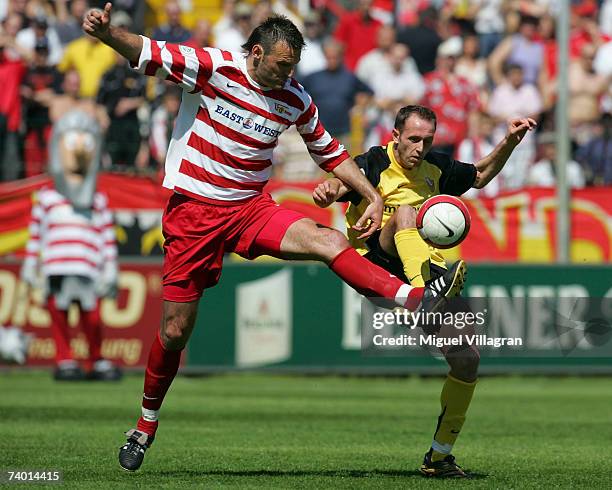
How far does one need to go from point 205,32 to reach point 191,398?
22.9 ft

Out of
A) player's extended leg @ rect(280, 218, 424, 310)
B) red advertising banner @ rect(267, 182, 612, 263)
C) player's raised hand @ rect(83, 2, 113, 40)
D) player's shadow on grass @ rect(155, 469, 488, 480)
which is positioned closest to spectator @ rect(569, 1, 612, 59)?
red advertising banner @ rect(267, 182, 612, 263)

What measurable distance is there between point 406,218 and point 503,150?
77 centimetres

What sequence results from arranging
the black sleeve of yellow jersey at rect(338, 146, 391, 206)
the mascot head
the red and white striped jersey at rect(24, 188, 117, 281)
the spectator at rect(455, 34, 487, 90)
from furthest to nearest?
1. the spectator at rect(455, 34, 487, 90)
2. the mascot head
3. the red and white striped jersey at rect(24, 188, 117, 281)
4. the black sleeve of yellow jersey at rect(338, 146, 391, 206)

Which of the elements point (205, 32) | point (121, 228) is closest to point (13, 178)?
point (121, 228)

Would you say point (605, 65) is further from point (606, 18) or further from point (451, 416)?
point (451, 416)

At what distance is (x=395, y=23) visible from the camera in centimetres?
2119

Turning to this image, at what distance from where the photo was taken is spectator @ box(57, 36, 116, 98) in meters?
18.9

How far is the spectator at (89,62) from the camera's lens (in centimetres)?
1891

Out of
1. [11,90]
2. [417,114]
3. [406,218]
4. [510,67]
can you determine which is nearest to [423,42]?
[510,67]

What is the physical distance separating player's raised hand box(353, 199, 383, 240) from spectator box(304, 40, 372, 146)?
11024 millimetres

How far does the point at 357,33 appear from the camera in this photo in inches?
819

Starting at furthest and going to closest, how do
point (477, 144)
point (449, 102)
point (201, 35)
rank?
1. point (201, 35)
2. point (449, 102)
3. point (477, 144)

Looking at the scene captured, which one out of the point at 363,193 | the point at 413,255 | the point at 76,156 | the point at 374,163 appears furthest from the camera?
the point at 76,156

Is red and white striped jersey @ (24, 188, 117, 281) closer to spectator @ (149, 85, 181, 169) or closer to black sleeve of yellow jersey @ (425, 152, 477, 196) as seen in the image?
spectator @ (149, 85, 181, 169)
